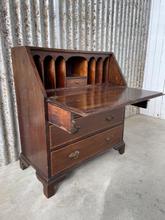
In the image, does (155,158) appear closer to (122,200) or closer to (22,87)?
(122,200)

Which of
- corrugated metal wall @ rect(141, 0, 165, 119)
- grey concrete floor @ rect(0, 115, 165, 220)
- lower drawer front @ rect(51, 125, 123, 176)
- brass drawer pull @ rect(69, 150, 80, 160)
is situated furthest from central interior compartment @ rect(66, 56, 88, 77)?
corrugated metal wall @ rect(141, 0, 165, 119)

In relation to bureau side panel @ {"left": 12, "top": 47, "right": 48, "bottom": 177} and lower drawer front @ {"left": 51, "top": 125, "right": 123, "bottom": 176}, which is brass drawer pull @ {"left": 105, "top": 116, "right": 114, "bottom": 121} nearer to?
lower drawer front @ {"left": 51, "top": 125, "right": 123, "bottom": 176}

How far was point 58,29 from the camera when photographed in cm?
183

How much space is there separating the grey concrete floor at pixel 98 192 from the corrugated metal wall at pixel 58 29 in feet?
1.56

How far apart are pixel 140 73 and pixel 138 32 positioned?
755 millimetres

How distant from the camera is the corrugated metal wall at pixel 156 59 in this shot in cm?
303

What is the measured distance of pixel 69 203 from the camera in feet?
4.31

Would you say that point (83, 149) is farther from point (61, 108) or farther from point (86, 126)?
point (61, 108)

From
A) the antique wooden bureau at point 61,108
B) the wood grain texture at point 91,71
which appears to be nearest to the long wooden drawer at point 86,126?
the antique wooden bureau at point 61,108

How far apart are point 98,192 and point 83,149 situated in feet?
1.23

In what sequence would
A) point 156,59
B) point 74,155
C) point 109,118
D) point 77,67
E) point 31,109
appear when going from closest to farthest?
point 31,109 < point 74,155 < point 109,118 < point 77,67 < point 156,59

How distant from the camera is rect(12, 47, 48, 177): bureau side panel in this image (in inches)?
47.6

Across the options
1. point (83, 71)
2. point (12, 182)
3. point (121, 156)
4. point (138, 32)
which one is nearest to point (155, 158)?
point (121, 156)

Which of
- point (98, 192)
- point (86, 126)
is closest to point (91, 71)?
point (86, 126)
